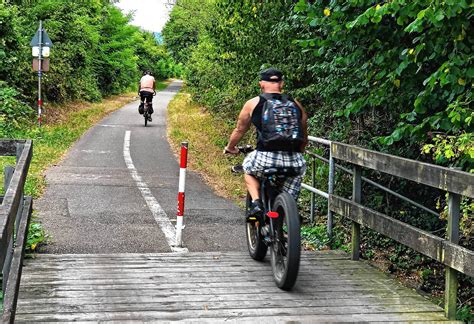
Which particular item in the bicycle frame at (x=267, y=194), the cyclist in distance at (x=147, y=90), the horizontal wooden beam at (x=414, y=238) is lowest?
the horizontal wooden beam at (x=414, y=238)

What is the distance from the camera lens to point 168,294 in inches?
205

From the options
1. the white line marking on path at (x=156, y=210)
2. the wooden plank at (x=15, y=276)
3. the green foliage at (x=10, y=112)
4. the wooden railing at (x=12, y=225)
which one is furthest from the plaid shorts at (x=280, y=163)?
the green foliage at (x=10, y=112)

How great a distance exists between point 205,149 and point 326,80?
922 cm

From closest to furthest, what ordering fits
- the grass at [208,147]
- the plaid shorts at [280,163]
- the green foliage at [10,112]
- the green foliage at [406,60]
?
the green foliage at [406,60] → the plaid shorts at [280,163] → the grass at [208,147] → the green foliage at [10,112]

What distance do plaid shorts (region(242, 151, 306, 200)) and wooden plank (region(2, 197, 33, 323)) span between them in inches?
82.6

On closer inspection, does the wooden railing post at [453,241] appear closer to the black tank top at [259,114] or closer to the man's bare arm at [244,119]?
the black tank top at [259,114]

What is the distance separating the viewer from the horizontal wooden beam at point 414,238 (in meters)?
4.58

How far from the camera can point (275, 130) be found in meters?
5.76

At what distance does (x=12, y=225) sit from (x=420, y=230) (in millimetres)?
3115

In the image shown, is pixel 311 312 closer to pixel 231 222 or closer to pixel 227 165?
pixel 231 222

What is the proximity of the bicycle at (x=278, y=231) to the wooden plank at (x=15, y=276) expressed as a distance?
2.05m

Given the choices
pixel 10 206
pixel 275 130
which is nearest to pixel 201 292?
pixel 275 130

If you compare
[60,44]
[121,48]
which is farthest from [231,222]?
[121,48]

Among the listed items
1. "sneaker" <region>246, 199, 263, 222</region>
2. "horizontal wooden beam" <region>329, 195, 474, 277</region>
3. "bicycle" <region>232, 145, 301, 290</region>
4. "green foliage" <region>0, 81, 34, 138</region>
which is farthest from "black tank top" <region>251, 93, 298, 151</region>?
"green foliage" <region>0, 81, 34, 138</region>
